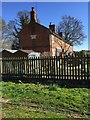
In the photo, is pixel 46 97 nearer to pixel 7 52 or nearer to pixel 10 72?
pixel 10 72

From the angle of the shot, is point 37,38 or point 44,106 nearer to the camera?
point 44,106

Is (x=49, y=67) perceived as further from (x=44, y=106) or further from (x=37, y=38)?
(x=37, y=38)

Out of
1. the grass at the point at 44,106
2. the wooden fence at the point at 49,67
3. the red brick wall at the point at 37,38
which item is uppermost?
the red brick wall at the point at 37,38

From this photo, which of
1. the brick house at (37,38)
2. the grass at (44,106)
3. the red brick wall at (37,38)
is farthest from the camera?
the red brick wall at (37,38)

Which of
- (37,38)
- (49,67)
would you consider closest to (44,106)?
(49,67)

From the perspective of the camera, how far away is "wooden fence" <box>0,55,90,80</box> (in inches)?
440

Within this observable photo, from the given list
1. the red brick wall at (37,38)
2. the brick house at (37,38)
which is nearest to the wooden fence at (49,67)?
the brick house at (37,38)

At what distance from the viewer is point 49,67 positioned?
1232 cm

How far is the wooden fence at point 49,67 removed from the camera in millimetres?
11180

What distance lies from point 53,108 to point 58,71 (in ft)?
18.8

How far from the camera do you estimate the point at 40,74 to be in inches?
492

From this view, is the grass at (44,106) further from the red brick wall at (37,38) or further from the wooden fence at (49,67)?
the red brick wall at (37,38)

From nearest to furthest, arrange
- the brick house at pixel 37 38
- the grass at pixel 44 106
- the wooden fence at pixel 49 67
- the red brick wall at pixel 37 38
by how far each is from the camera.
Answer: the grass at pixel 44 106 < the wooden fence at pixel 49 67 < the brick house at pixel 37 38 < the red brick wall at pixel 37 38

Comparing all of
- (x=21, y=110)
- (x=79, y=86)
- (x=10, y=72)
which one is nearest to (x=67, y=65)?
(x=79, y=86)
